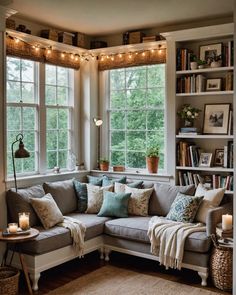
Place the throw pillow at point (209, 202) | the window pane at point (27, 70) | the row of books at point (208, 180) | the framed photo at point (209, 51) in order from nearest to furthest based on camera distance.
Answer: the throw pillow at point (209, 202), the row of books at point (208, 180), the framed photo at point (209, 51), the window pane at point (27, 70)

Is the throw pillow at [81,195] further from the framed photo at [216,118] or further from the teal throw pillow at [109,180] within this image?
the framed photo at [216,118]

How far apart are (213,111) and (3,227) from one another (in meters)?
2.92

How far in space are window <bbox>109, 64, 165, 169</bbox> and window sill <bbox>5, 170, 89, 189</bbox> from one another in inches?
24.4

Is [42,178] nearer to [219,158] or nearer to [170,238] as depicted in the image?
[170,238]

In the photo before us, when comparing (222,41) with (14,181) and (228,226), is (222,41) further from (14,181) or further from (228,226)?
(14,181)

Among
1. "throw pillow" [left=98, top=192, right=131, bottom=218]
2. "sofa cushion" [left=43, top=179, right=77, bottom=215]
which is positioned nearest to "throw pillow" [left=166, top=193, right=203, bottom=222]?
"throw pillow" [left=98, top=192, right=131, bottom=218]

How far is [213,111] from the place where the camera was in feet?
16.9

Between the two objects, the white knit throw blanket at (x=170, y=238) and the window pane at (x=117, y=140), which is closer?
the white knit throw blanket at (x=170, y=238)

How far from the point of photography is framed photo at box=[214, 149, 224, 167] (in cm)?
511

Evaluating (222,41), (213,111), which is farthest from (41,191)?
(222,41)

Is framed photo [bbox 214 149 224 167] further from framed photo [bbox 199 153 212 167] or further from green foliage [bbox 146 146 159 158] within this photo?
green foliage [bbox 146 146 159 158]

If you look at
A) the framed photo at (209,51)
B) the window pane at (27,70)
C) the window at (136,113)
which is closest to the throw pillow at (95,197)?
the window at (136,113)

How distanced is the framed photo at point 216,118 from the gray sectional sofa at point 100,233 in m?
0.81

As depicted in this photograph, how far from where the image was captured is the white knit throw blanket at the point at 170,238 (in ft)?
13.8
